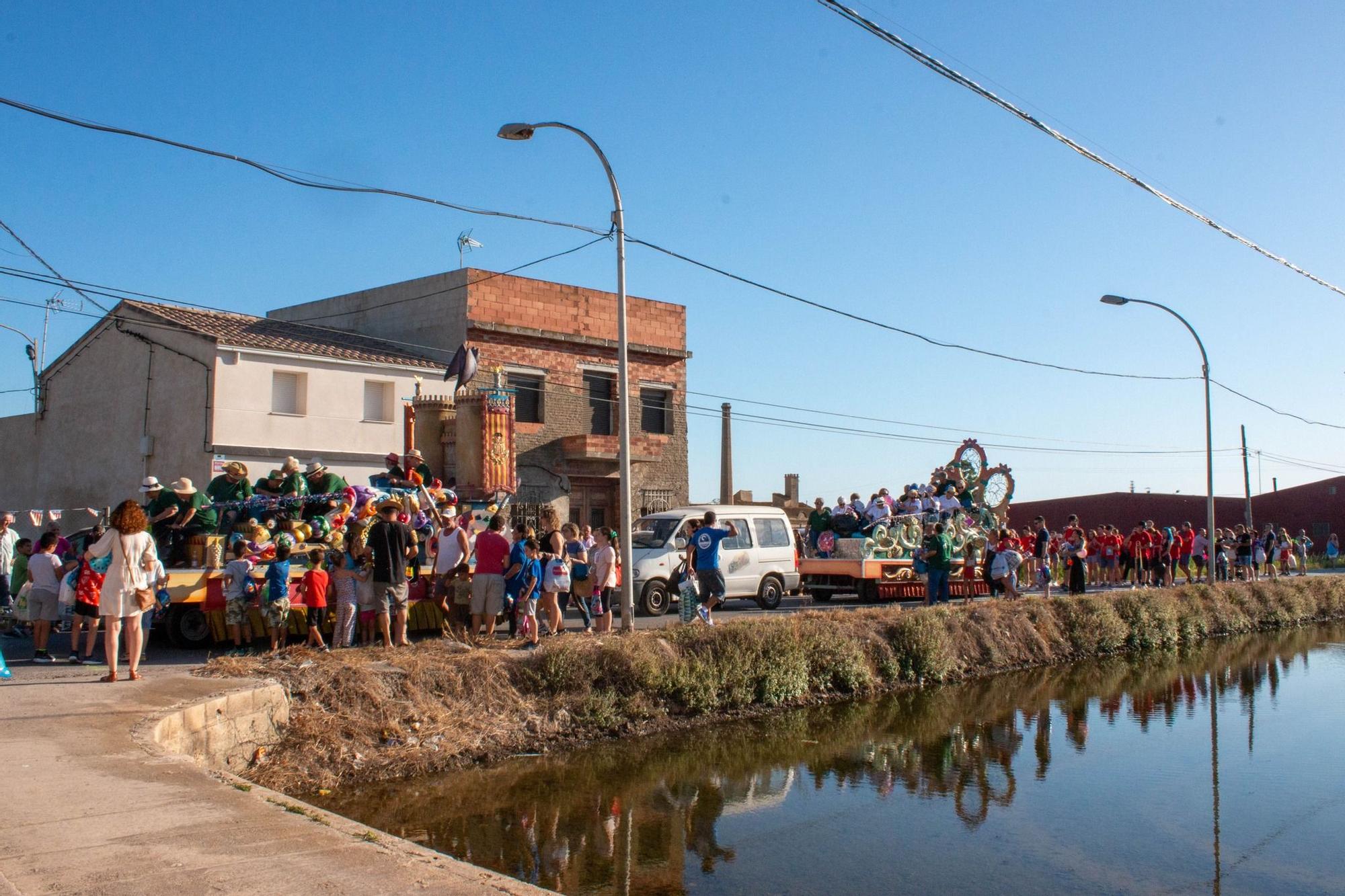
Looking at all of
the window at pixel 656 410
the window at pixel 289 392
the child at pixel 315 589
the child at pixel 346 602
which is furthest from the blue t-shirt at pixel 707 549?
the window at pixel 656 410

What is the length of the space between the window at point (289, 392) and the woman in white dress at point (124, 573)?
1577 centimetres

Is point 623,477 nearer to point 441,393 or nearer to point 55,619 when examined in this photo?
point 55,619

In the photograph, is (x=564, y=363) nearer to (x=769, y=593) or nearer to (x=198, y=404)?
(x=198, y=404)

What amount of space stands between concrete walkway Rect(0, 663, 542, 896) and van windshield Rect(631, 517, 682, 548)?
11.6 m

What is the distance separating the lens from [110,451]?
26453 mm

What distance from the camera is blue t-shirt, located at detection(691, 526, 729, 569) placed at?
14750 millimetres

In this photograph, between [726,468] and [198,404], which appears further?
[726,468]

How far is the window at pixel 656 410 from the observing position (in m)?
32.0

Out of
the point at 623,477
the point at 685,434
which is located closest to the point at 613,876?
the point at 623,477

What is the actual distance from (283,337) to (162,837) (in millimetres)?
22595

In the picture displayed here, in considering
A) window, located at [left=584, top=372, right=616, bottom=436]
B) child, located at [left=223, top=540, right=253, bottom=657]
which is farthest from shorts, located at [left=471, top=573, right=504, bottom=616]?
window, located at [left=584, top=372, right=616, bottom=436]

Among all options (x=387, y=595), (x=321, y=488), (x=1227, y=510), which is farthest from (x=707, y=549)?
(x=1227, y=510)

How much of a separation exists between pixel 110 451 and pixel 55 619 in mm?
15694

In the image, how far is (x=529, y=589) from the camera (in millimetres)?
13375
